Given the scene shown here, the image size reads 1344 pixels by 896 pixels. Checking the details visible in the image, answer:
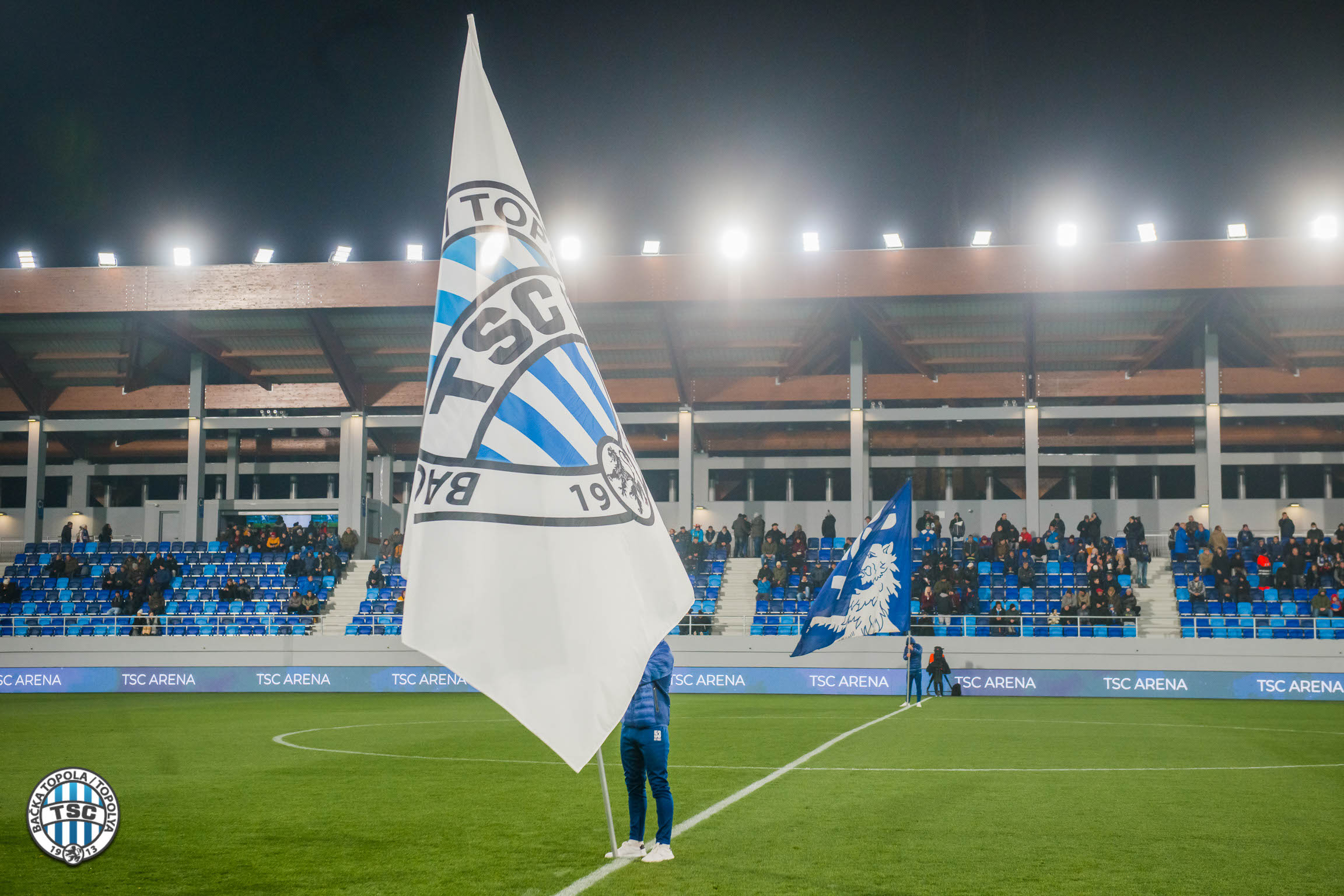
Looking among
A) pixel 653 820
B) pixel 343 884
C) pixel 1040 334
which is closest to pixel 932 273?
pixel 1040 334

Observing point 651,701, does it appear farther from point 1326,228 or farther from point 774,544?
point 1326,228

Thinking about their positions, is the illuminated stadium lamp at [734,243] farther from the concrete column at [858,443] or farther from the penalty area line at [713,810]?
the penalty area line at [713,810]

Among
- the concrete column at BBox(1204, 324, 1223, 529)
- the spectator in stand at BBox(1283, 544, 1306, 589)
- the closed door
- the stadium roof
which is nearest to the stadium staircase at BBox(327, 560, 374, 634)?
the stadium roof

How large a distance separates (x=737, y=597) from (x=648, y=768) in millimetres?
32328

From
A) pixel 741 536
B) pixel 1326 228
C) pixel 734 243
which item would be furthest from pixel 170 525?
pixel 1326 228

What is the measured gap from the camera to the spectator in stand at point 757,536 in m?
43.4

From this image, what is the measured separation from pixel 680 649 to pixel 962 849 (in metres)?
27.1

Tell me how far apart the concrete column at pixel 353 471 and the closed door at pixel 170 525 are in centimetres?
1069

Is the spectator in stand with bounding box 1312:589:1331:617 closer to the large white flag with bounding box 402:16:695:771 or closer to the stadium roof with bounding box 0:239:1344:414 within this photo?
the stadium roof with bounding box 0:239:1344:414

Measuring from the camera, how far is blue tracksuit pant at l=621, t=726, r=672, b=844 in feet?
28.3

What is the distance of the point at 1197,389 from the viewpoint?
141ft

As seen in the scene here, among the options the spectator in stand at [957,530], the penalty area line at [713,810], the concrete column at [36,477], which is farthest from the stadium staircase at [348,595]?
the penalty area line at [713,810]

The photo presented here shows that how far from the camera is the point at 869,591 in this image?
67.7 ft

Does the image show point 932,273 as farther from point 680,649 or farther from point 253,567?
point 253,567
